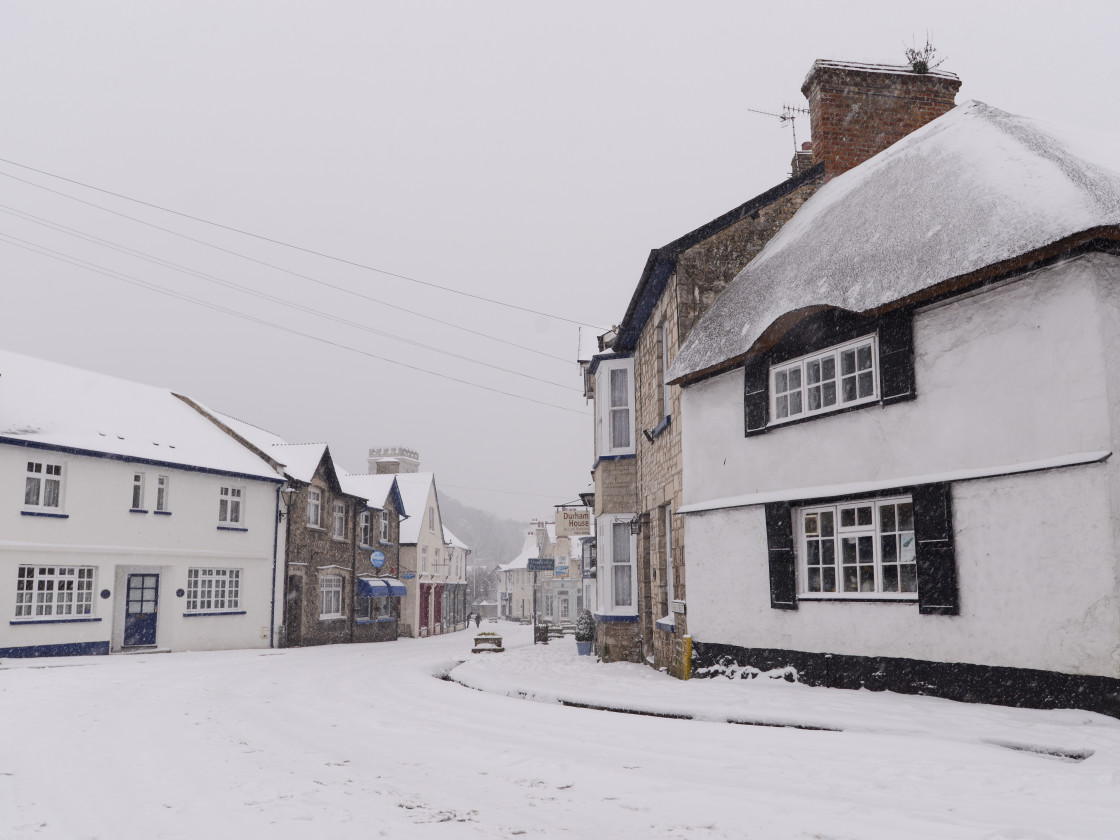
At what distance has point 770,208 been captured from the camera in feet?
52.2

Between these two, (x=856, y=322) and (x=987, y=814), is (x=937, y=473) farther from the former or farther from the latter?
(x=987, y=814)

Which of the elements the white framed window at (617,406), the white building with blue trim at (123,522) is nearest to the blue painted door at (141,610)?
the white building with blue trim at (123,522)

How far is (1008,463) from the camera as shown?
9.64 metres

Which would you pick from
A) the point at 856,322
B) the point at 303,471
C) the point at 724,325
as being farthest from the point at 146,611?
the point at 856,322

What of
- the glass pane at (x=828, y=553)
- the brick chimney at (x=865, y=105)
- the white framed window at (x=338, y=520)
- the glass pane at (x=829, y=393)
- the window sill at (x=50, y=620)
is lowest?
the window sill at (x=50, y=620)

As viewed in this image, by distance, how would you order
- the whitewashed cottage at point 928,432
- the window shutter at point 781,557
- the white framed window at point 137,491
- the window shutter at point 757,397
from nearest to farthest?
the whitewashed cottage at point 928,432 < the window shutter at point 781,557 < the window shutter at point 757,397 < the white framed window at point 137,491

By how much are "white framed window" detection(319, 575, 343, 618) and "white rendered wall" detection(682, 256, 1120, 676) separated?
78.1ft

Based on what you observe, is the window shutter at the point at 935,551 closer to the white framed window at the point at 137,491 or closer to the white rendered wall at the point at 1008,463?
the white rendered wall at the point at 1008,463

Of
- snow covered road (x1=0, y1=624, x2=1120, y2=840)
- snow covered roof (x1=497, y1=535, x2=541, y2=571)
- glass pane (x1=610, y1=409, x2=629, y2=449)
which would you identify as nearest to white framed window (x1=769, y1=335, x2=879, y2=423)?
snow covered road (x1=0, y1=624, x2=1120, y2=840)

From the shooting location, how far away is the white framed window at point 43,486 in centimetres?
2192

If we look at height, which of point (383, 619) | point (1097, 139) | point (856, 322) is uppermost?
point (1097, 139)

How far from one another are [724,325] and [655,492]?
181 inches

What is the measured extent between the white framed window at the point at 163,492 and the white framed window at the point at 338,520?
8.50 metres

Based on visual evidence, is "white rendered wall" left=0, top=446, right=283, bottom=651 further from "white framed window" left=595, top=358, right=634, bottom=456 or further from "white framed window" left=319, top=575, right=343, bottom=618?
"white framed window" left=595, top=358, right=634, bottom=456
